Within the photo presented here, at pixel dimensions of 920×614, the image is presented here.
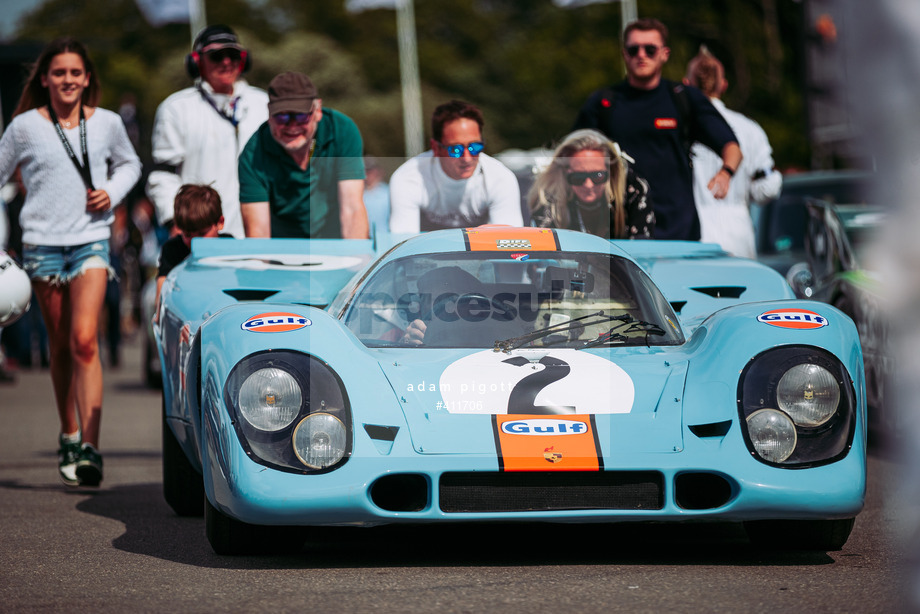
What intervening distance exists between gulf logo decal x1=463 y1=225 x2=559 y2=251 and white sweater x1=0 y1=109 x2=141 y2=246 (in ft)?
7.11

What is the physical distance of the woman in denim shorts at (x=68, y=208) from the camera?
Answer: 644 cm

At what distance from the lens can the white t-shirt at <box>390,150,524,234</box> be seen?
21.4ft

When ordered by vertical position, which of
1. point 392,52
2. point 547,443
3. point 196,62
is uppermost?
point 392,52

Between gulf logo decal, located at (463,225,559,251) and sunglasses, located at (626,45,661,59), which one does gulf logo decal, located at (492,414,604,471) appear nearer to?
gulf logo decal, located at (463,225,559,251)

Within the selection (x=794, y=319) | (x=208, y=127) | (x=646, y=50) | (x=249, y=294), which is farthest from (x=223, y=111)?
(x=794, y=319)

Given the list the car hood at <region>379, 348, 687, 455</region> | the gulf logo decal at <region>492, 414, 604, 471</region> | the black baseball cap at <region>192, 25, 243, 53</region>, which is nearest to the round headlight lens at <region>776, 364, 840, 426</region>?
the car hood at <region>379, 348, 687, 455</region>

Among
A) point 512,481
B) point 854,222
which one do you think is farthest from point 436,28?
point 512,481

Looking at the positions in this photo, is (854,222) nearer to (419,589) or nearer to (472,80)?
(419,589)

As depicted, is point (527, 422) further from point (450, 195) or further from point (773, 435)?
point (450, 195)

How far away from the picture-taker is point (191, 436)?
4836 mm

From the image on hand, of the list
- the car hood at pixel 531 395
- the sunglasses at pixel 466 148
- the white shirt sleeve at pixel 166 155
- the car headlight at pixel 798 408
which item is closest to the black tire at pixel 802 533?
the car headlight at pixel 798 408

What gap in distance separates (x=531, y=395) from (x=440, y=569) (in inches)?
22.1

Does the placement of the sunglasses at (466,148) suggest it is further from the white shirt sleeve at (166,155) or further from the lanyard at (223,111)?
the white shirt sleeve at (166,155)

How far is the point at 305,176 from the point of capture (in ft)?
21.7
